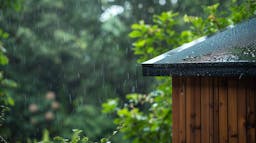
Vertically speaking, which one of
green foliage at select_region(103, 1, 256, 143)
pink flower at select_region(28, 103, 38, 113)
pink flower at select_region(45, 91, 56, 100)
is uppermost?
green foliage at select_region(103, 1, 256, 143)

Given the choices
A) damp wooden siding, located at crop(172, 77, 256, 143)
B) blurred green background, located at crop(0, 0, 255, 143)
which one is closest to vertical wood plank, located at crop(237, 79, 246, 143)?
damp wooden siding, located at crop(172, 77, 256, 143)

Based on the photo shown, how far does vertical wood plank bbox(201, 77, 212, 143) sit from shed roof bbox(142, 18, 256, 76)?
0.23 m

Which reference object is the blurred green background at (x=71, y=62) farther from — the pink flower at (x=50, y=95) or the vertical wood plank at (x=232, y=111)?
the vertical wood plank at (x=232, y=111)

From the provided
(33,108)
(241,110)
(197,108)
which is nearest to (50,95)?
(33,108)

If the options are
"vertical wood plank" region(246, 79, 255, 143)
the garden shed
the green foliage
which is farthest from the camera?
the green foliage

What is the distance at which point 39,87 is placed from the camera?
15.3 m

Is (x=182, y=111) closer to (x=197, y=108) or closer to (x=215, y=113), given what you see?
(x=197, y=108)

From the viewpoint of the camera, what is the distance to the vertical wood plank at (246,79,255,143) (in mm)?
2848

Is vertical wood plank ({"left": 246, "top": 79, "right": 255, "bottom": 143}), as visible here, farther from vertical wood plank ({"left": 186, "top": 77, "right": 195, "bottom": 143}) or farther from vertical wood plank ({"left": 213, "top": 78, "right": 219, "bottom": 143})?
vertical wood plank ({"left": 186, "top": 77, "right": 195, "bottom": 143})

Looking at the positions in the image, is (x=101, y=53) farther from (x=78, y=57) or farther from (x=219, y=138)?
(x=219, y=138)

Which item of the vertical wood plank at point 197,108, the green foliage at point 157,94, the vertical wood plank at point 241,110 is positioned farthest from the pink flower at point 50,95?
the vertical wood plank at point 241,110

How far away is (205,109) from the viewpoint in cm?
302

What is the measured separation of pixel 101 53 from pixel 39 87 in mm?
2721

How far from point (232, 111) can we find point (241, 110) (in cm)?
6
